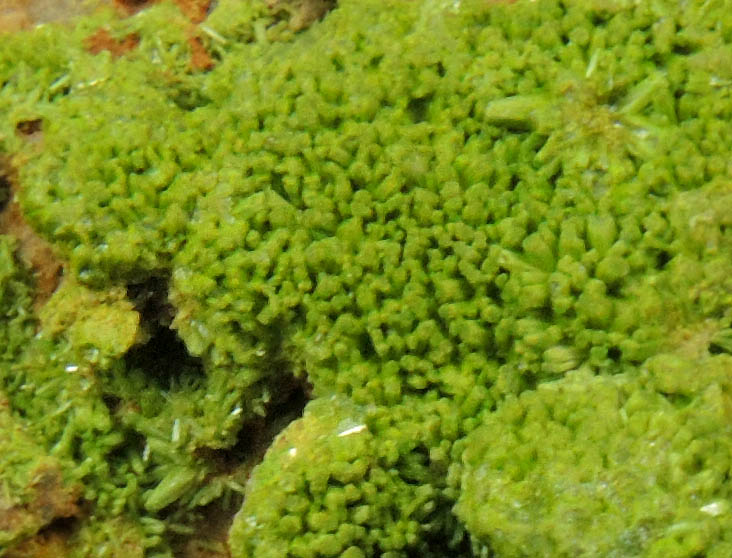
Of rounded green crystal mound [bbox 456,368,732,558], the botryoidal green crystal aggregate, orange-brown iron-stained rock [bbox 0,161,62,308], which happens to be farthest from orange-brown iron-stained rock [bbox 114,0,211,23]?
rounded green crystal mound [bbox 456,368,732,558]

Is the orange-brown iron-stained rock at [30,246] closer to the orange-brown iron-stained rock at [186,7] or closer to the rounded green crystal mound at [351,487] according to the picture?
the orange-brown iron-stained rock at [186,7]

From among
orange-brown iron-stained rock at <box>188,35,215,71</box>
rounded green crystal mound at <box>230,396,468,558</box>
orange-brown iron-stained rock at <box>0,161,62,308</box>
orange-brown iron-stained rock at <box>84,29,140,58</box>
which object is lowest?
rounded green crystal mound at <box>230,396,468,558</box>

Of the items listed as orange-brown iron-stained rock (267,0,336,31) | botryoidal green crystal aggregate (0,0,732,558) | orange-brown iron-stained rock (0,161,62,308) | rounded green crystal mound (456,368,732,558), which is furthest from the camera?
orange-brown iron-stained rock (267,0,336,31)

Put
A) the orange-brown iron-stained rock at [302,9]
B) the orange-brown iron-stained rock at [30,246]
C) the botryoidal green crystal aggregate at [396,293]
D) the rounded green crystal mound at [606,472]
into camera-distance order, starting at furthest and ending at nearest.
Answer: the orange-brown iron-stained rock at [302,9] < the orange-brown iron-stained rock at [30,246] < the botryoidal green crystal aggregate at [396,293] < the rounded green crystal mound at [606,472]

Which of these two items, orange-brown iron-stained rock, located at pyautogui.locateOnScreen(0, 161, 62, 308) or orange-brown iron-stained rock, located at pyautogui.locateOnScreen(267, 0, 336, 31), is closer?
orange-brown iron-stained rock, located at pyautogui.locateOnScreen(0, 161, 62, 308)

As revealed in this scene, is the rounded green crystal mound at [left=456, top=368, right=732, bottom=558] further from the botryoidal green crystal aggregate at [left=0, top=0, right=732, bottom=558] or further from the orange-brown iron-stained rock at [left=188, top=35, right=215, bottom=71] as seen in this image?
the orange-brown iron-stained rock at [left=188, top=35, right=215, bottom=71]

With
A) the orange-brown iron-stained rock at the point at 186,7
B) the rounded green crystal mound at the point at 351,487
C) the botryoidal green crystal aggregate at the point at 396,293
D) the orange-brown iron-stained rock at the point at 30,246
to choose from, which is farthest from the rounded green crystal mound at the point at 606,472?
the orange-brown iron-stained rock at the point at 186,7

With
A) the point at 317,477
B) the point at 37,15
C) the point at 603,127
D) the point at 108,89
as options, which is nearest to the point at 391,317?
the point at 317,477

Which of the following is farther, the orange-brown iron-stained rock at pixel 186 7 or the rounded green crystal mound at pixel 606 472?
the orange-brown iron-stained rock at pixel 186 7
